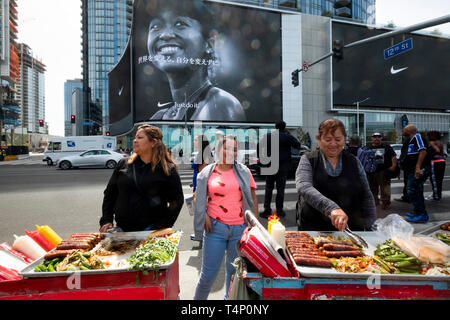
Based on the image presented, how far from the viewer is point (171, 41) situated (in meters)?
Result: 37.7

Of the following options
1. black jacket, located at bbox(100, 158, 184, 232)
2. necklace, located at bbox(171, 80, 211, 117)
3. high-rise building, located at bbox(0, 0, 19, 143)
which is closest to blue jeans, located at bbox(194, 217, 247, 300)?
black jacket, located at bbox(100, 158, 184, 232)

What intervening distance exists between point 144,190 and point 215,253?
94cm

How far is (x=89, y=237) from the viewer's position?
253 cm

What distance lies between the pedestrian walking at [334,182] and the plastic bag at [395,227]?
0.71ft

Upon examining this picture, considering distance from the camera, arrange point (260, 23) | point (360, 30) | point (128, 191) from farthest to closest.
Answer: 1. point (360, 30)
2. point (260, 23)
3. point (128, 191)

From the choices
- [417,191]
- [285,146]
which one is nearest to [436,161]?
[417,191]

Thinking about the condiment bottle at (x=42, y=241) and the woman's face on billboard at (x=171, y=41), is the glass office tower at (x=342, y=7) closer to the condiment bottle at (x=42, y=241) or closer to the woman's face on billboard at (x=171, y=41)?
the woman's face on billboard at (x=171, y=41)

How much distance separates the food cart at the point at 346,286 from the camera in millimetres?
1752

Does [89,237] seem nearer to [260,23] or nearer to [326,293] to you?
[326,293]

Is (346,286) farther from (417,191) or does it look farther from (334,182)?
(417,191)

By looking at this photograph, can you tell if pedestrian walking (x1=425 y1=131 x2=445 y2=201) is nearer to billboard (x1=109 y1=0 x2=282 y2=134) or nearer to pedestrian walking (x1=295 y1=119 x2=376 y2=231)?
pedestrian walking (x1=295 y1=119 x2=376 y2=231)

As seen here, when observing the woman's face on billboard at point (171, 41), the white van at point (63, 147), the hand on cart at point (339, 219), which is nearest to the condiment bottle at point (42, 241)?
the hand on cart at point (339, 219)
